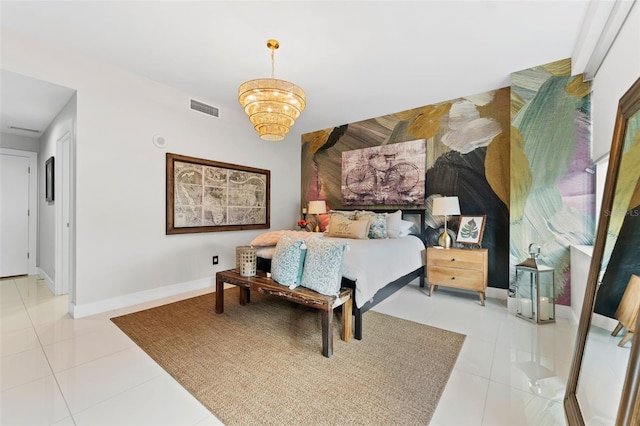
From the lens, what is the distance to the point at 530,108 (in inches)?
114

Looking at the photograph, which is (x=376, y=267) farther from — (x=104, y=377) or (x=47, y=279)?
(x=47, y=279)

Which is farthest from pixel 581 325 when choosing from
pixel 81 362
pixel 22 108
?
pixel 22 108

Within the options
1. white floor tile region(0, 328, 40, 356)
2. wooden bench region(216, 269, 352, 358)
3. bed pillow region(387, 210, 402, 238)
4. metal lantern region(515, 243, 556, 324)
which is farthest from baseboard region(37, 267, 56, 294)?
metal lantern region(515, 243, 556, 324)

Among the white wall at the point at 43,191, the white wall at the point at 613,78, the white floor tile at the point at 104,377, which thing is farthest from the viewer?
the white wall at the point at 43,191

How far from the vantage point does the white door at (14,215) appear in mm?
4258

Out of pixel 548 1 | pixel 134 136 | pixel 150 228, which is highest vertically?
pixel 548 1

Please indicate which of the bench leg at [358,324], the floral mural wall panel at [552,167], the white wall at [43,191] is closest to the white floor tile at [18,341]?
the white wall at [43,191]

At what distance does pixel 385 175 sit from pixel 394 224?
954 millimetres

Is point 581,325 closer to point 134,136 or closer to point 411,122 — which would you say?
point 411,122

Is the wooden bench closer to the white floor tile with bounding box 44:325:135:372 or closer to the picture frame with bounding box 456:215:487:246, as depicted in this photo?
the white floor tile with bounding box 44:325:135:372

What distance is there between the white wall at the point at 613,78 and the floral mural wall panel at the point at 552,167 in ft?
0.54

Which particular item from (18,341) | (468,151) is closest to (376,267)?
(468,151)

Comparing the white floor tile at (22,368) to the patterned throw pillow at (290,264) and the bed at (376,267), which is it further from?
the bed at (376,267)

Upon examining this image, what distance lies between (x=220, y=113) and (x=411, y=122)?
2.93 meters
